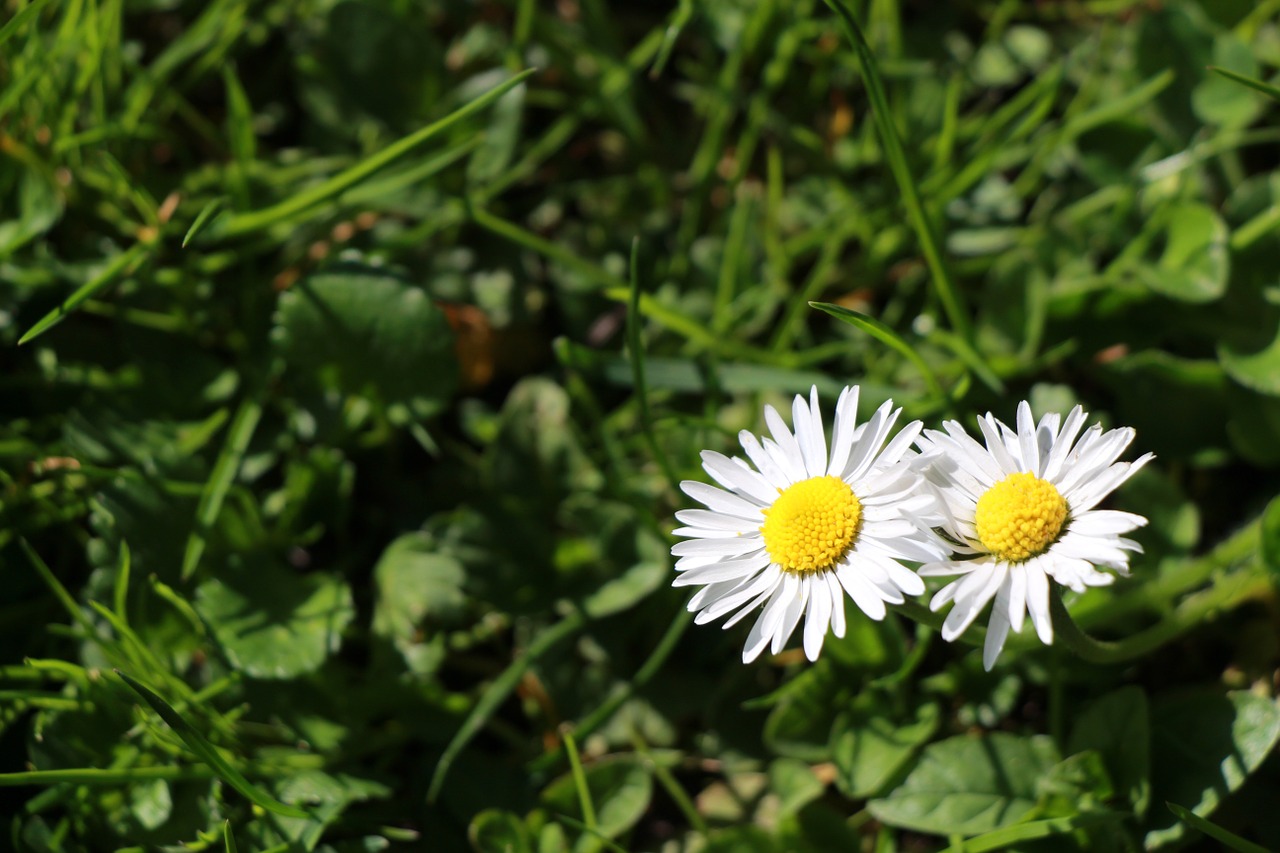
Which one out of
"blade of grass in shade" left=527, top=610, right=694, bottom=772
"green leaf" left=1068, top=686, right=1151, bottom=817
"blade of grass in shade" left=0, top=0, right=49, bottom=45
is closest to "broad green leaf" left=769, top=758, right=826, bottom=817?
"blade of grass in shade" left=527, top=610, right=694, bottom=772

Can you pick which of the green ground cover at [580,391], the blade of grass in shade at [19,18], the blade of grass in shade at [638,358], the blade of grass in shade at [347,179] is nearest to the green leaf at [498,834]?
the green ground cover at [580,391]

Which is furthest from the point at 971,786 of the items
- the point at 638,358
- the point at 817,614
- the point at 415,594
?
the point at 415,594

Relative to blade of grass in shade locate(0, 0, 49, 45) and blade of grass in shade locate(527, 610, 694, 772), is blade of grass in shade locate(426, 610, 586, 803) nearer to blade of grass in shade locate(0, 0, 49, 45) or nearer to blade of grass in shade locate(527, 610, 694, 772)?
blade of grass in shade locate(527, 610, 694, 772)

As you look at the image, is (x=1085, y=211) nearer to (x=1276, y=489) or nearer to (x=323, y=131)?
(x=1276, y=489)

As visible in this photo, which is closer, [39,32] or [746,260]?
[39,32]

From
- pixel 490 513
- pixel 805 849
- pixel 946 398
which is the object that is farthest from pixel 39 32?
pixel 805 849
